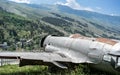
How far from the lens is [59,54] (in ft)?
69.4

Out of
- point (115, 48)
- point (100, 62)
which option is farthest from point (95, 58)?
point (115, 48)

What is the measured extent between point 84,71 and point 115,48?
9.96 ft

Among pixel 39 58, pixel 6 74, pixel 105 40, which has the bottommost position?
pixel 6 74

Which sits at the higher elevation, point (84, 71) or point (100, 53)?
point (100, 53)

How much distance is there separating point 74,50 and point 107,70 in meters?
3.65

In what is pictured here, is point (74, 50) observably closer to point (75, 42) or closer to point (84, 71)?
point (75, 42)

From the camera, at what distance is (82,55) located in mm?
19000

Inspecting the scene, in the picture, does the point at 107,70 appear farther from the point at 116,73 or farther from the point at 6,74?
the point at 6,74

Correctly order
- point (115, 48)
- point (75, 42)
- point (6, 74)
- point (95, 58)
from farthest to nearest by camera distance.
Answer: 1. point (75, 42)
2. point (6, 74)
3. point (95, 58)
4. point (115, 48)

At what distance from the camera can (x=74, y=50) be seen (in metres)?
20.2

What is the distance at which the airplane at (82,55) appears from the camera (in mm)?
16438

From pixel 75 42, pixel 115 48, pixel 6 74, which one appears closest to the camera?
pixel 115 48

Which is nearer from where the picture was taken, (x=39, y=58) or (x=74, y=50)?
(x=39, y=58)

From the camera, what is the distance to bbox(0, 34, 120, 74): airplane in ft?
53.9
